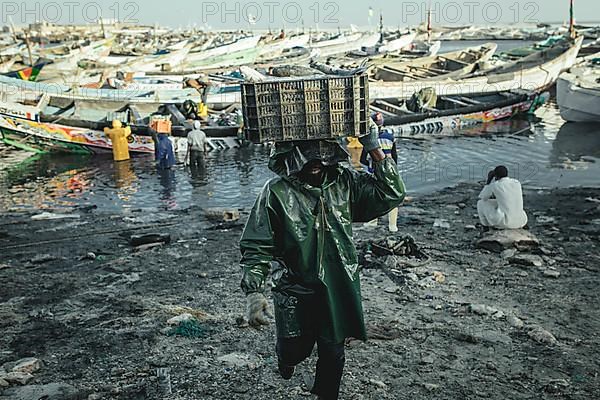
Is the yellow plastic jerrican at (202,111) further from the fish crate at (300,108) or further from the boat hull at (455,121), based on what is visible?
the fish crate at (300,108)

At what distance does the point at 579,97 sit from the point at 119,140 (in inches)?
554

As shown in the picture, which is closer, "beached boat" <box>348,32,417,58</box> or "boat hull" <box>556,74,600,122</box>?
"boat hull" <box>556,74,600,122</box>

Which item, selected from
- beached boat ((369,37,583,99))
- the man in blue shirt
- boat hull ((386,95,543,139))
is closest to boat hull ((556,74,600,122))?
boat hull ((386,95,543,139))

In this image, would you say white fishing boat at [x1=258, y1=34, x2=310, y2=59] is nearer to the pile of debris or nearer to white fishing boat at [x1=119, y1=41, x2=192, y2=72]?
white fishing boat at [x1=119, y1=41, x2=192, y2=72]

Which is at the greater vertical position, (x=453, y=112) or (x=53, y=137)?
(x=53, y=137)

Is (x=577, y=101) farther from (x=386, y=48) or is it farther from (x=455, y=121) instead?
(x=386, y=48)

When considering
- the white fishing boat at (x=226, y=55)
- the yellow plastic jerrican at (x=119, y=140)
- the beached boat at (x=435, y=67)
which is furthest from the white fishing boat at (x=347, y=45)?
the yellow plastic jerrican at (x=119, y=140)

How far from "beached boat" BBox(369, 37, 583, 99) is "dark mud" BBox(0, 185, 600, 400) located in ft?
37.1

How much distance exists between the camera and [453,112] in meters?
18.2

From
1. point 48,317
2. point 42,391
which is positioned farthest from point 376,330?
point 48,317

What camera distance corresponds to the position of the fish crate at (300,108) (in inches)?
115

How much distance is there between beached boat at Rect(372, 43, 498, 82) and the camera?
23.7 metres

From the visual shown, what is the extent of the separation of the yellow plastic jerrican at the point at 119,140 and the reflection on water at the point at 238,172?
28cm

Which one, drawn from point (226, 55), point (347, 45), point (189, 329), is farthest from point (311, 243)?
point (347, 45)
